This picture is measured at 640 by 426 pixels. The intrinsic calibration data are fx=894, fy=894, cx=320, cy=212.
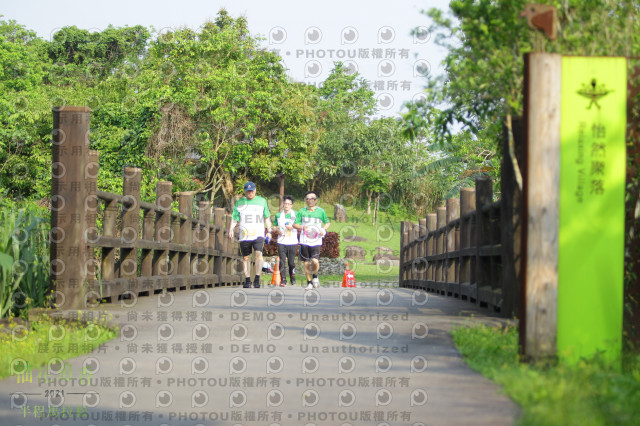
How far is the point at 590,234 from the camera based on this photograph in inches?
202

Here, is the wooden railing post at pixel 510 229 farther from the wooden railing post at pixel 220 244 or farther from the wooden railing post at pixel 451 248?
the wooden railing post at pixel 220 244

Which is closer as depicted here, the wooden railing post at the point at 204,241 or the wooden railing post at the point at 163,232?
the wooden railing post at the point at 163,232

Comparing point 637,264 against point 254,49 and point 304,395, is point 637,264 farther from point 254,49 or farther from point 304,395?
point 254,49

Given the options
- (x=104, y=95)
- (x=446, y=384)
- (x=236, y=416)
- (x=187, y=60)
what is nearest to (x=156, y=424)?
(x=236, y=416)

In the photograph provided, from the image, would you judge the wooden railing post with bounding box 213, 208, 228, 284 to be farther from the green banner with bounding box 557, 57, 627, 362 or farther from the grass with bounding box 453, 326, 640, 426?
the green banner with bounding box 557, 57, 627, 362

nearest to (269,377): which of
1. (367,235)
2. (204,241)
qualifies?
(204,241)

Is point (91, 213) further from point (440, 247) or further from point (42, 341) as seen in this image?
point (440, 247)

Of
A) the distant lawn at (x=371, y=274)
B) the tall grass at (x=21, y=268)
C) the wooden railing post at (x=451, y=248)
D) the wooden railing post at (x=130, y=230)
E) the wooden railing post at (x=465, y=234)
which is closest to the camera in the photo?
the tall grass at (x=21, y=268)

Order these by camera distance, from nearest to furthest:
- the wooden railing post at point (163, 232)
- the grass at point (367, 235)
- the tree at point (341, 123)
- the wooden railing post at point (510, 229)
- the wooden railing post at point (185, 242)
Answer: the wooden railing post at point (510, 229)
the wooden railing post at point (163, 232)
the wooden railing post at point (185, 242)
the grass at point (367, 235)
the tree at point (341, 123)

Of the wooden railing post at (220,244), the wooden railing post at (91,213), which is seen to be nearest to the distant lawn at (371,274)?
the wooden railing post at (220,244)

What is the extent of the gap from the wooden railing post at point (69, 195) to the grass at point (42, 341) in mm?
719

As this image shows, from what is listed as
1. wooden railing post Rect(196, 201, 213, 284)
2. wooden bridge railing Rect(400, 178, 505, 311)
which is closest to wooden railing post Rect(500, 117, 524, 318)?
wooden bridge railing Rect(400, 178, 505, 311)

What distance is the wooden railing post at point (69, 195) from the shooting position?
8156mm

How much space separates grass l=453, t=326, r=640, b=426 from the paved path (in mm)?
111
